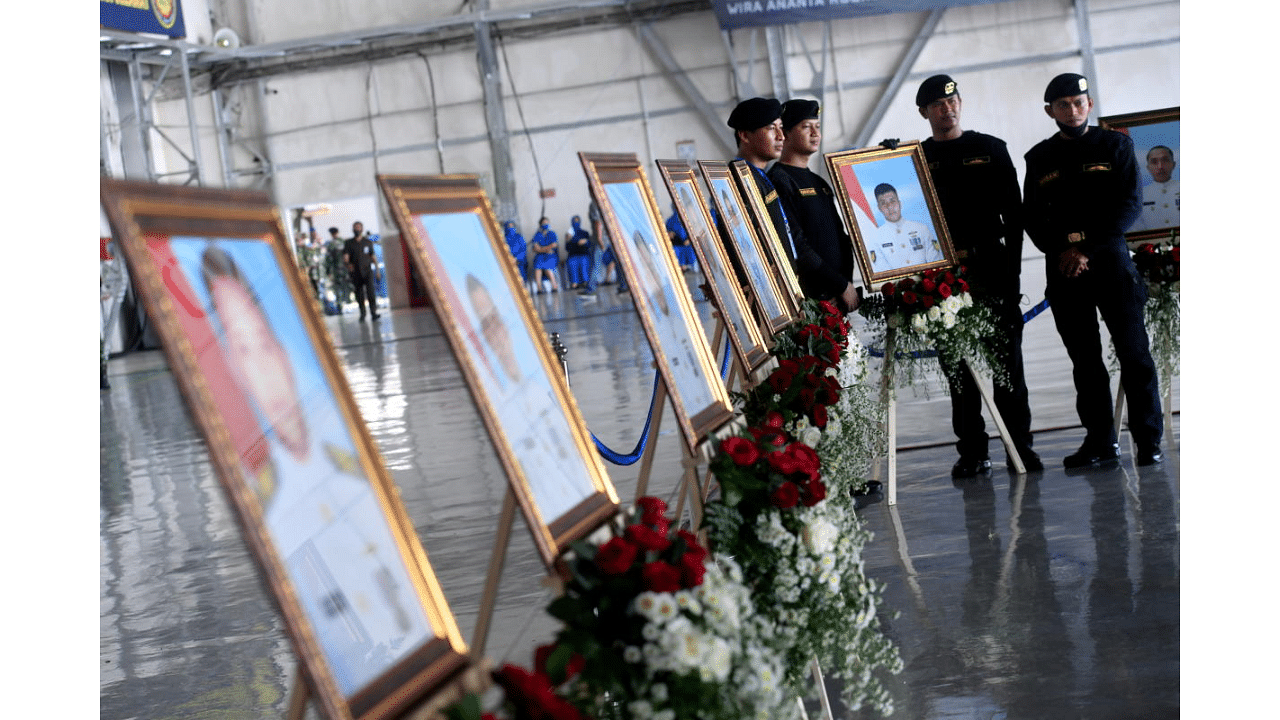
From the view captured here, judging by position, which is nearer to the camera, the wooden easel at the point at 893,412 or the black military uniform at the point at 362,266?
the wooden easel at the point at 893,412

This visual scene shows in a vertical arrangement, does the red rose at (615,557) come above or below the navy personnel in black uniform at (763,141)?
below

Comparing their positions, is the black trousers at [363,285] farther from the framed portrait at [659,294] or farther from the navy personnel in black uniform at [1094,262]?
the framed portrait at [659,294]

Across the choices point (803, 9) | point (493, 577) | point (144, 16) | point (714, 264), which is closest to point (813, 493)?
point (493, 577)

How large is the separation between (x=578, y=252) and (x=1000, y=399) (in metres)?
16.8

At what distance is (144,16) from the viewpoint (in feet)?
54.3

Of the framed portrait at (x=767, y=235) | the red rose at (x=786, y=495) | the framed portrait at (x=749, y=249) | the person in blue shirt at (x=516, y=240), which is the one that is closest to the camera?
the red rose at (x=786, y=495)

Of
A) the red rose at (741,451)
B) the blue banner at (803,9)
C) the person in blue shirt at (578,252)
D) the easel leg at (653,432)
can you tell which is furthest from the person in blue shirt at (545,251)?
the red rose at (741,451)

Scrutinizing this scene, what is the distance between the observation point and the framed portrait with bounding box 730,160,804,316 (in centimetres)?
414

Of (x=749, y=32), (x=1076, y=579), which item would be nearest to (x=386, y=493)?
(x=1076, y=579)

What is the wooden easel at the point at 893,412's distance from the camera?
4.79 m

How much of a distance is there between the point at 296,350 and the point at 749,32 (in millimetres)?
19574

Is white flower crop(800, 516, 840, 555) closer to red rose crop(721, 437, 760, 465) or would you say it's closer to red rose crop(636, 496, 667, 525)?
red rose crop(721, 437, 760, 465)

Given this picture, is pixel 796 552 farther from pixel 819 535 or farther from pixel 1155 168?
pixel 1155 168

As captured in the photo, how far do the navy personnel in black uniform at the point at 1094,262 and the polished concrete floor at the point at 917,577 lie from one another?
0.21m
